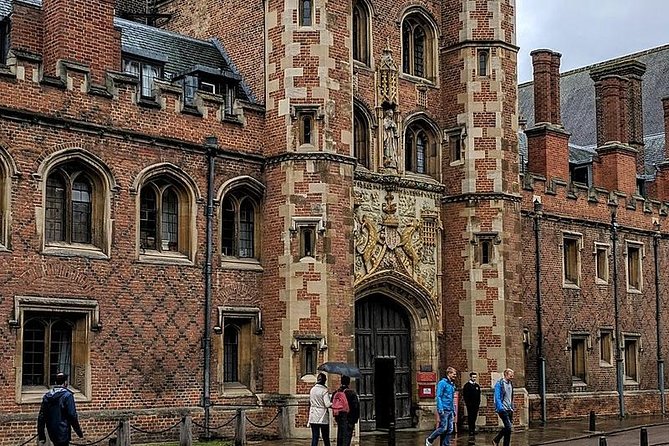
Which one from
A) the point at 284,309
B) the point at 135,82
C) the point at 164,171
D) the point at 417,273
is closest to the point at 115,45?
the point at 135,82

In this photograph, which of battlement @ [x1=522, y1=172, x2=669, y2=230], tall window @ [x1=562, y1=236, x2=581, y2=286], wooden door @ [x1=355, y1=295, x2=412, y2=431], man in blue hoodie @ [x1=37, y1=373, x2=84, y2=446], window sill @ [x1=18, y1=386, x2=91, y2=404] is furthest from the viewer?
tall window @ [x1=562, y1=236, x2=581, y2=286]

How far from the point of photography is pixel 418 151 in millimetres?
27891

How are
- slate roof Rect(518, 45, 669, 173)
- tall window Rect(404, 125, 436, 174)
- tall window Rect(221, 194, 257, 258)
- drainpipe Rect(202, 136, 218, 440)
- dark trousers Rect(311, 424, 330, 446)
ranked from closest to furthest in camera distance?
dark trousers Rect(311, 424, 330, 446)
drainpipe Rect(202, 136, 218, 440)
tall window Rect(221, 194, 257, 258)
tall window Rect(404, 125, 436, 174)
slate roof Rect(518, 45, 669, 173)

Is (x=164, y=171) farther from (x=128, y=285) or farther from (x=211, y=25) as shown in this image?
(x=211, y=25)

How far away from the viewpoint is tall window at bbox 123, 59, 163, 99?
24125 mm

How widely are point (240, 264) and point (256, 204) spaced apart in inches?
59.3

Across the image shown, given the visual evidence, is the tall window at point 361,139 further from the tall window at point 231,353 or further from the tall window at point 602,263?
the tall window at point 602,263

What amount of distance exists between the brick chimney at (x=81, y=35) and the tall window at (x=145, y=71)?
5.59 ft

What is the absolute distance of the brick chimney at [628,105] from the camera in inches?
1443

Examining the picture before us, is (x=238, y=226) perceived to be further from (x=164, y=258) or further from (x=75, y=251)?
(x=75, y=251)

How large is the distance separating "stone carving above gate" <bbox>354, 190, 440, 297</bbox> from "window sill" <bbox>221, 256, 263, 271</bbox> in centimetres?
246

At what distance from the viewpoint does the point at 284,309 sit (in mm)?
23359

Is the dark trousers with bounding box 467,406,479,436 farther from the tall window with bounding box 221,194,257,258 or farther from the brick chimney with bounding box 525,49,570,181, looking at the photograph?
the brick chimney with bounding box 525,49,570,181

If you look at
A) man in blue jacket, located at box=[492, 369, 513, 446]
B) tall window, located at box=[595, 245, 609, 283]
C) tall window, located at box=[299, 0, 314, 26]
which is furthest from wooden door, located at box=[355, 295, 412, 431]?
tall window, located at box=[595, 245, 609, 283]
